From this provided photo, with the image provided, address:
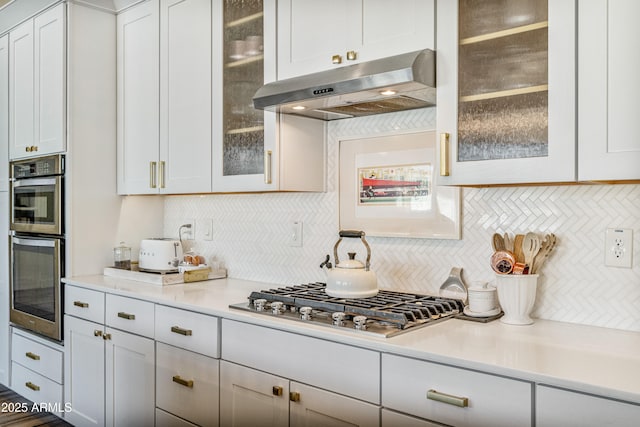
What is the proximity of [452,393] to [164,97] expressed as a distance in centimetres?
220

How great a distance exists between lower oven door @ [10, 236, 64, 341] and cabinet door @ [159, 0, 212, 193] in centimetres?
80

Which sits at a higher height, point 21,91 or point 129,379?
point 21,91

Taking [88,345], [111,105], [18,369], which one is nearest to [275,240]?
[88,345]

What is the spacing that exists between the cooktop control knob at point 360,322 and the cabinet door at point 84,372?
1.60 m

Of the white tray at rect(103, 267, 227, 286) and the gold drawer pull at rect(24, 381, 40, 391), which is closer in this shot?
the white tray at rect(103, 267, 227, 286)

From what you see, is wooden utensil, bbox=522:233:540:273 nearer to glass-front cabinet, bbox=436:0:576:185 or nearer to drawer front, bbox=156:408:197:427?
glass-front cabinet, bbox=436:0:576:185

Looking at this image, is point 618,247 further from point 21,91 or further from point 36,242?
point 21,91

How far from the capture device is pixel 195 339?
2.21 m

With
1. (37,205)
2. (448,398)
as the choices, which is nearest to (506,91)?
(448,398)

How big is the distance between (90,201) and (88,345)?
0.82 meters

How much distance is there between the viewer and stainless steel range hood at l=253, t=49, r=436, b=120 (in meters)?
1.81

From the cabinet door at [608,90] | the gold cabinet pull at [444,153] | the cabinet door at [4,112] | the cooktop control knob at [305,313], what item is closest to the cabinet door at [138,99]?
the cabinet door at [4,112]

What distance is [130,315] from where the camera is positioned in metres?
2.54

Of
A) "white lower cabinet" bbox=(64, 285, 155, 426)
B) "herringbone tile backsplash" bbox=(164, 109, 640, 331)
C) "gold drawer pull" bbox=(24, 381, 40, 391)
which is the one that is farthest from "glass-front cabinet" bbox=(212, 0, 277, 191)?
"gold drawer pull" bbox=(24, 381, 40, 391)
